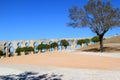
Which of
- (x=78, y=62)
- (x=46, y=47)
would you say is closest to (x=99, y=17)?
(x=78, y=62)

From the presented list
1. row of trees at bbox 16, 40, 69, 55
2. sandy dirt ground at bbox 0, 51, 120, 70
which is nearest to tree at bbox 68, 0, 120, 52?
sandy dirt ground at bbox 0, 51, 120, 70

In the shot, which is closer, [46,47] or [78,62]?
[78,62]

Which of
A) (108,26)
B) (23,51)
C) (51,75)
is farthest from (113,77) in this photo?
(23,51)

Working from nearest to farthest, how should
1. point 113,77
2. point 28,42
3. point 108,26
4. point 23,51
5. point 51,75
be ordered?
point 113,77 < point 51,75 < point 108,26 < point 23,51 < point 28,42

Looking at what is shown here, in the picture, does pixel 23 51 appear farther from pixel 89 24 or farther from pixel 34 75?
pixel 34 75

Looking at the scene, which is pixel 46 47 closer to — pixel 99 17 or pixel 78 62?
pixel 99 17

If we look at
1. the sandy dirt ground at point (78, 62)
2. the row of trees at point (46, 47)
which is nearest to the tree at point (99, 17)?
the sandy dirt ground at point (78, 62)

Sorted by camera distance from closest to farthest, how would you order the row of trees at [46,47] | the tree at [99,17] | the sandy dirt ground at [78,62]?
the sandy dirt ground at [78,62] → the tree at [99,17] → the row of trees at [46,47]

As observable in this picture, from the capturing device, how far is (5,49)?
397 ft

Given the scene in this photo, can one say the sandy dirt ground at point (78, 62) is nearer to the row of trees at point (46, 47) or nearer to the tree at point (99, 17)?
the tree at point (99, 17)

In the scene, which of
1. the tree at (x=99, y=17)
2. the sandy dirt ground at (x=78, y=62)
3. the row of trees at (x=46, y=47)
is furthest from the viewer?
the row of trees at (x=46, y=47)

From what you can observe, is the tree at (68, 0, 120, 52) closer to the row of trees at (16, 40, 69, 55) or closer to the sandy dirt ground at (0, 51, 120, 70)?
the sandy dirt ground at (0, 51, 120, 70)

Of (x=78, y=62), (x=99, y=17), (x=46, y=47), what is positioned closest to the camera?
(x=78, y=62)

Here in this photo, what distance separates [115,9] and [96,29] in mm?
3689
